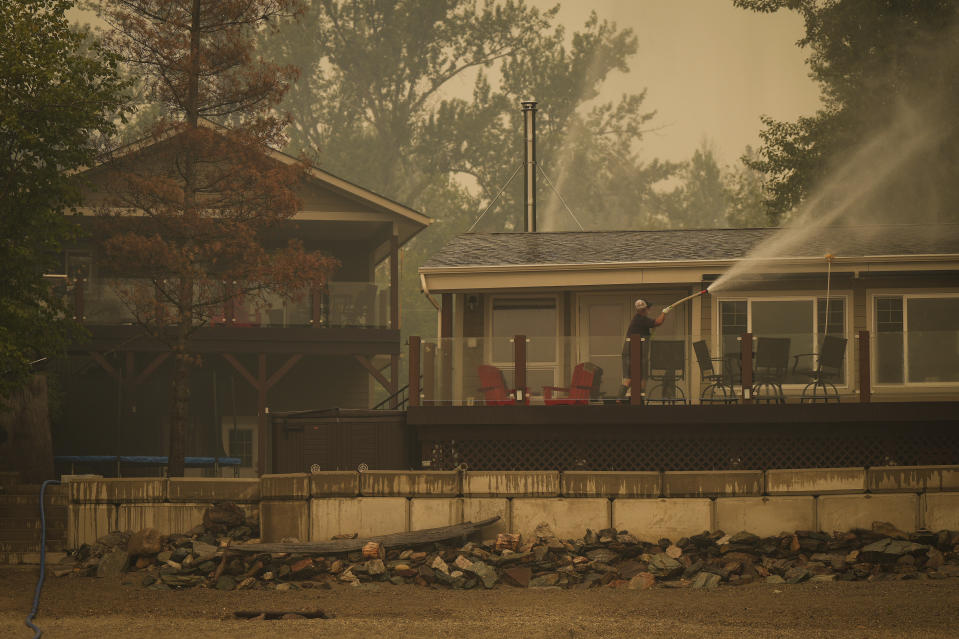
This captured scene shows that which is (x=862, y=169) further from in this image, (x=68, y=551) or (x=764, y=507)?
(x=68, y=551)

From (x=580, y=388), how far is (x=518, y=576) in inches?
142

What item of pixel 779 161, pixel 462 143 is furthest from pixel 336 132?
pixel 779 161

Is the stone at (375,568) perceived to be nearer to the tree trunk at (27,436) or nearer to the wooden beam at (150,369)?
the tree trunk at (27,436)

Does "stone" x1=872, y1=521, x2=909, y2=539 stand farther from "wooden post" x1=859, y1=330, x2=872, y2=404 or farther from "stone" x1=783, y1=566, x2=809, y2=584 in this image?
"wooden post" x1=859, y1=330, x2=872, y2=404

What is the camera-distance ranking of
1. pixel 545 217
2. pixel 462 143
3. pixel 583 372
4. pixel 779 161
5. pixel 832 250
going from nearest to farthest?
pixel 583 372 → pixel 832 250 → pixel 779 161 → pixel 462 143 → pixel 545 217

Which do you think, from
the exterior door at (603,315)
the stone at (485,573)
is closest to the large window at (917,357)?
the exterior door at (603,315)

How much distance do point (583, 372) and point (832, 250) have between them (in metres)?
4.90

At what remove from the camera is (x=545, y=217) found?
198 ft

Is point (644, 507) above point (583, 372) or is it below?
below

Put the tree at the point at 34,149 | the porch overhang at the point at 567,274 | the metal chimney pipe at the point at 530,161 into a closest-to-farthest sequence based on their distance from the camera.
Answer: the tree at the point at 34,149 → the porch overhang at the point at 567,274 → the metal chimney pipe at the point at 530,161

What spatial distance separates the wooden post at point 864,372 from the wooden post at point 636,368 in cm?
296

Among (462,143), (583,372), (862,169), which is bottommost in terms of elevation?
(583,372)

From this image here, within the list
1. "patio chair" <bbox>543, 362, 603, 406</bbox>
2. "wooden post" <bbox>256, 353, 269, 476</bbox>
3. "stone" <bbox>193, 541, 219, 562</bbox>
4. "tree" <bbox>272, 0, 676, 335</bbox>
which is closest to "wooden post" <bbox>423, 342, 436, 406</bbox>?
"patio chair" <bbox>543, 362, 603, 406</bbox>

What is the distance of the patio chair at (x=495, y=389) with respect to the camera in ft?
55.8
